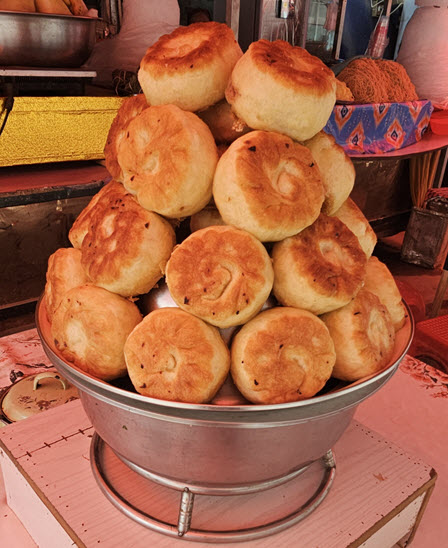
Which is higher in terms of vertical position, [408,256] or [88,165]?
[88,165]

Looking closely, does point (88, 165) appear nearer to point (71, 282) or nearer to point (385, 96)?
point (71, 282)

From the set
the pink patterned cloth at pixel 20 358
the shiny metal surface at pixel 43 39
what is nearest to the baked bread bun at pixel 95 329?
Answer: the pink patterned cloth at pixel 20 358

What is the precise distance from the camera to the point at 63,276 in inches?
33.2

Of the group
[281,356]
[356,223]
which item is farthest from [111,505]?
[356,223]

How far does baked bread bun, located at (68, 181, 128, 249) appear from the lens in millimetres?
810

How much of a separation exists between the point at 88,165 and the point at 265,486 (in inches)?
81.9

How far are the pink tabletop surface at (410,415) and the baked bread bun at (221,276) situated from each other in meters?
0.59

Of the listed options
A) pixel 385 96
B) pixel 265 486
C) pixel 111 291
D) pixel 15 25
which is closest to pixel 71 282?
pixel 111 291

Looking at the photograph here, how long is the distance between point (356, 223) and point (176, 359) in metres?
0.42

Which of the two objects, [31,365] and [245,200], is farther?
[31,365]

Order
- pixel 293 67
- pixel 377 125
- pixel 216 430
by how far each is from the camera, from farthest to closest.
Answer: pixel 377 125
pixel 293 67
pixel 216 430

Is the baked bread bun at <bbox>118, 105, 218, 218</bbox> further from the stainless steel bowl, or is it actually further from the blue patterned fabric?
the blue patterned fabric

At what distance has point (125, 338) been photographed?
730 millimetres

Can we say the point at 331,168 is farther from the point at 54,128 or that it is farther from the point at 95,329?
the point at 54,128
